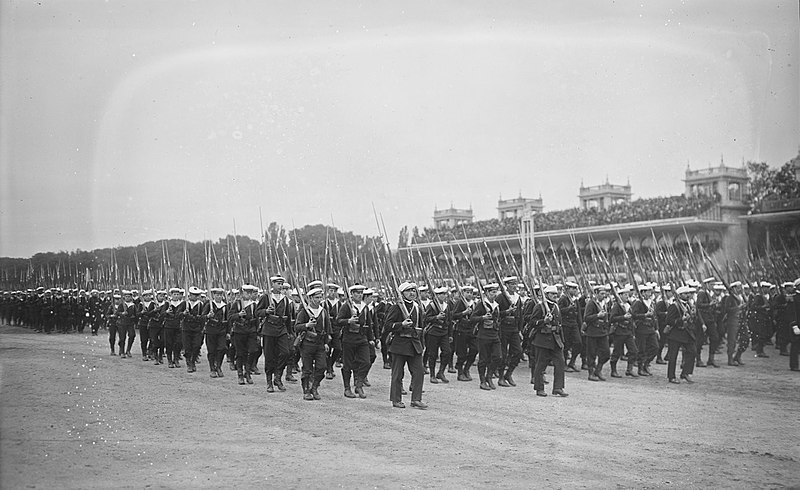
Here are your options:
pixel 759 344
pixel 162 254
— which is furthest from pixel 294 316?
pixel 759 344

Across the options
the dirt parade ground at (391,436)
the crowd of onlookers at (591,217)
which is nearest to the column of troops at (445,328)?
the dirt parade ground at (391,436)

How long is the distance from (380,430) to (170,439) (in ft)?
7.20

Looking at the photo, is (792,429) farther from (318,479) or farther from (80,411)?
(80,411)

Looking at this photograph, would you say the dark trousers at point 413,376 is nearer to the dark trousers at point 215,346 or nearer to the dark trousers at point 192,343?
the dark trousers at point 215,346

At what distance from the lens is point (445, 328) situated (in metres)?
12.5

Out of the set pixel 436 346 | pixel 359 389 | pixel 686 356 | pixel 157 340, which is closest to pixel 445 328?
pixel 436 346

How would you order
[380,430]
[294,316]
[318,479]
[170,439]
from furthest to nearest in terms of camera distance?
[294,316], [380,430], [170,439], [318,479]

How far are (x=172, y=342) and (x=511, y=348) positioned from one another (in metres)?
6.82

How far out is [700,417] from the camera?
912 centimetres

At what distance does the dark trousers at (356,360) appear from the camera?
10445 mm

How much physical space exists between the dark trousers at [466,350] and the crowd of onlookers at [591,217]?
6.34 metres

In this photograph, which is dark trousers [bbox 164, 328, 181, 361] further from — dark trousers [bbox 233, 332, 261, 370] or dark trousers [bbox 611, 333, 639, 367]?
dark trousers [bbox 611, 333, 639, 367]

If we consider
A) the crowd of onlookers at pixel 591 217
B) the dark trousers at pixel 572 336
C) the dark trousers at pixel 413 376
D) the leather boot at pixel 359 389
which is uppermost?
the crowd of onlookers at pixel 591 217

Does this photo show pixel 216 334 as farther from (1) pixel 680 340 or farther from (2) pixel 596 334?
(1) pixel 680 340
